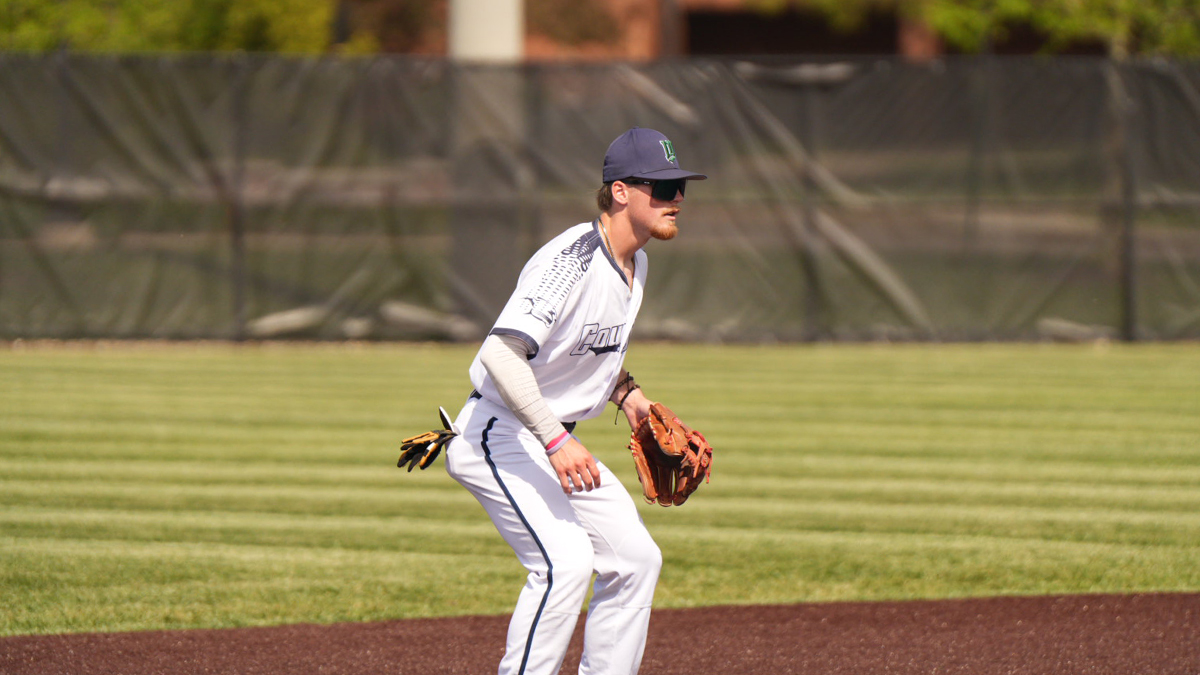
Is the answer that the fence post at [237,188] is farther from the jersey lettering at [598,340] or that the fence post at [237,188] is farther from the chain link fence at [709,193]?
the jersey lettering at [598,340]

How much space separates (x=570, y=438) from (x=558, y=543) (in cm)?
31

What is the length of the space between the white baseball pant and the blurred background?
9682 millimetres

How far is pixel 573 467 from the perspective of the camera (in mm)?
3979

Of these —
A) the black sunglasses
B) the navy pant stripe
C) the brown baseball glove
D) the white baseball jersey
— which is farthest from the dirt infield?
the black sunglasses

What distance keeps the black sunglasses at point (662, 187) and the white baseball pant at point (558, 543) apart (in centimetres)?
80

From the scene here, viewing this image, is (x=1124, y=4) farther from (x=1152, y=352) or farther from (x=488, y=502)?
(x=488, y=502)

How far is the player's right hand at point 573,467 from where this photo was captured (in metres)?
3.98

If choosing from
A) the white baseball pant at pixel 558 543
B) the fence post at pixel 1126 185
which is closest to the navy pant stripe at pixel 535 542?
the white baseball pant at pixel 558 543

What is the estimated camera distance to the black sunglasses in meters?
4.26

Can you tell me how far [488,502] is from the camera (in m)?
4.27

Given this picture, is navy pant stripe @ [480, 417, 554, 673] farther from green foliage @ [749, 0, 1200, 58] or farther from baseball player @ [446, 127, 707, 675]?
green foliage @ [749, 0, 1200, 58]

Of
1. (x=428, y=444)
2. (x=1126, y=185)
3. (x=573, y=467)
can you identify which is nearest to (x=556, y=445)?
→ (x=573, y=467)

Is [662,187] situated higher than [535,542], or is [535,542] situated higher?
[662,187]

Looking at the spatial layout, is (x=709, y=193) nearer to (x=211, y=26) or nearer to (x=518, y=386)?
(x=518, y=386)
